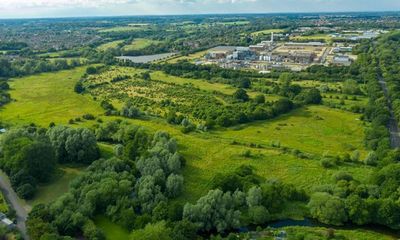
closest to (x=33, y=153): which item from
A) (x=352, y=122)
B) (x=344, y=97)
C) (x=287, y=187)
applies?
(x=287, y=187)

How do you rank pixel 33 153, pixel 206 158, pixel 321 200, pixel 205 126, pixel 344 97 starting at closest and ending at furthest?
1. pixel 321 200
2. pixel 33 153
3. pixel 206 158
4. pixel 205 126
5. pixel 344 97

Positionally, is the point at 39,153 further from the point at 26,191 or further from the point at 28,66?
the point at 28,66

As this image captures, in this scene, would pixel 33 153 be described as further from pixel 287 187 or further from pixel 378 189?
pixel 378 189

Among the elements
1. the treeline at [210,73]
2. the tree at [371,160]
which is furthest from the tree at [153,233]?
the treeline at [210,73]

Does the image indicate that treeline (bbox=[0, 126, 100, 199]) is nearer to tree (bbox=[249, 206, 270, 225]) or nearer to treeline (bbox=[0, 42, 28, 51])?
tree (bbox=[249, 206, 270, 225])

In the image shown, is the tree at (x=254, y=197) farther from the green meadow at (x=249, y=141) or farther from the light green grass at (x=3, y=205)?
the light green grass at (x=3, y=205)

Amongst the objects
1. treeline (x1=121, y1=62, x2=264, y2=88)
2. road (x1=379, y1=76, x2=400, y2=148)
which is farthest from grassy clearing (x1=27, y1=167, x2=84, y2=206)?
treeline (x1=121, y1=62, x2=264, y2=88)
